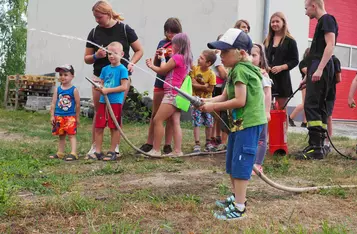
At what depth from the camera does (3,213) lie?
109 inches

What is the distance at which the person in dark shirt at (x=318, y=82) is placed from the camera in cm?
536

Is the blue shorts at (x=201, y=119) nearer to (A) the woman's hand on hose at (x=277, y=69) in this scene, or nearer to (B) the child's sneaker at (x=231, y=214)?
(A) the woman's hand on hose at (x=277, y=69)

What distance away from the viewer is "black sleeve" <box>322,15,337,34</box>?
17.4 ft

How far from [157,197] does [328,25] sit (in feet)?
10.6

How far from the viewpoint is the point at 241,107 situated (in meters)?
3.09

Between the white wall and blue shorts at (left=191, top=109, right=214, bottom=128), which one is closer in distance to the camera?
blue shorts at (left=191, top=109, right=214, bottom=128)

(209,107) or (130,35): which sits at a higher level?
(130,35)

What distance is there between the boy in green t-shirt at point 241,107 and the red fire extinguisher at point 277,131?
2260 mm

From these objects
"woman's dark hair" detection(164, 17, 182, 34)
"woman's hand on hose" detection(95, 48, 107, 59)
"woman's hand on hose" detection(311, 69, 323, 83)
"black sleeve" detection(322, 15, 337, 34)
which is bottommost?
"woman's hand on hose" detection(311, 69, 323, 83)

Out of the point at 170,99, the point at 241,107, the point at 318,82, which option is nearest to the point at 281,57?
the point at 318,82

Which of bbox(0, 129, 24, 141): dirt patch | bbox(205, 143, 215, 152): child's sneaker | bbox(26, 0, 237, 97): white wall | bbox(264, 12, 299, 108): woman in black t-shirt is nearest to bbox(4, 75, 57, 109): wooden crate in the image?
bbox(26, 0, 237, 97): white wall

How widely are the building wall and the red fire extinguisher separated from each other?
17.3ft

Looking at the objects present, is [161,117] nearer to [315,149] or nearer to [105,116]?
[105,116]

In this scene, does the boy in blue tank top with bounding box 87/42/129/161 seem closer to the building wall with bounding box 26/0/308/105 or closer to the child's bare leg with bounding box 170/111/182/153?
the child's bare leg with bounding box 170/111/182/153
